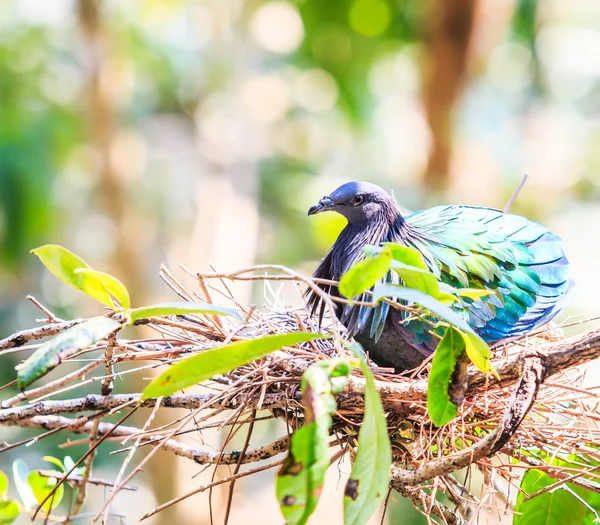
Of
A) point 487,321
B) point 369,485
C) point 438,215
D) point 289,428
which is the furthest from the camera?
point 438,215

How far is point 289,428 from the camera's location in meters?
1.48

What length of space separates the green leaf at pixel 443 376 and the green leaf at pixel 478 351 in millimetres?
15

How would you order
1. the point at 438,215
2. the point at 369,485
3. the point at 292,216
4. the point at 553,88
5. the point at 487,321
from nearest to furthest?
the point at 369,485 → the point at 487,321 → the point at 438,215 → the point at 292,216 → the point at 553,88

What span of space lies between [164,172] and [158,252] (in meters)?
1.10

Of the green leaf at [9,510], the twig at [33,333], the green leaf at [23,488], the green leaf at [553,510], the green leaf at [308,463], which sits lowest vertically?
the green leaf at [23,488]

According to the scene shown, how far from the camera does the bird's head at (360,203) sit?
6.42 feet

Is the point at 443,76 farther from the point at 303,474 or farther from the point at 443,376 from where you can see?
the point at 303,474

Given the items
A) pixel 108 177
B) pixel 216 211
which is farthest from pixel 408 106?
pixel 108 177

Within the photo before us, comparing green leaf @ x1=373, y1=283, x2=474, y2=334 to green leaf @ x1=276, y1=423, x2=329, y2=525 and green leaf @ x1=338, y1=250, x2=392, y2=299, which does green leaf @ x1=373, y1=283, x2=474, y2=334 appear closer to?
green leaf @ x1=338, y1=250, x2=392, y2=299

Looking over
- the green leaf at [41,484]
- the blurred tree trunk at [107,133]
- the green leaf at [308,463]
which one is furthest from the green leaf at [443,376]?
the blurred tree trunk at [107,133]

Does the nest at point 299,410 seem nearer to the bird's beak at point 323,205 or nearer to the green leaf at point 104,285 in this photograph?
the green leaf at point 104,285

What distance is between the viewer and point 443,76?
583 cm

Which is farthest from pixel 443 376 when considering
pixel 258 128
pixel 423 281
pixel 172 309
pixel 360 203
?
pixel 258 128

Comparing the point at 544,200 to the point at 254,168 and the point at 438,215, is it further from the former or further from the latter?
the point at 438,215
